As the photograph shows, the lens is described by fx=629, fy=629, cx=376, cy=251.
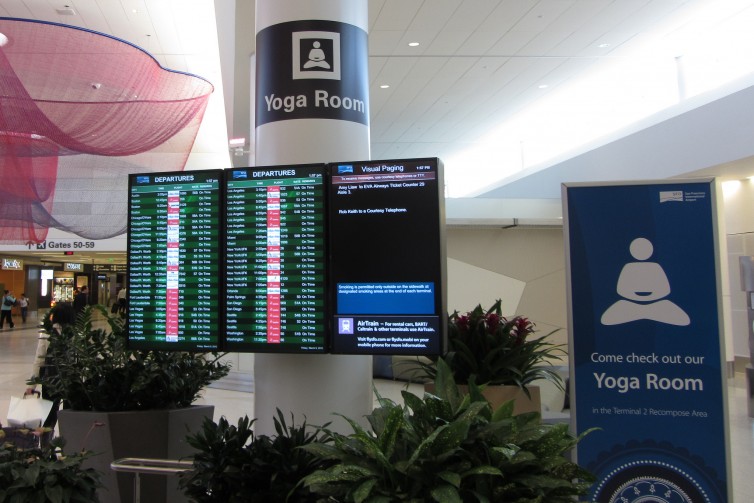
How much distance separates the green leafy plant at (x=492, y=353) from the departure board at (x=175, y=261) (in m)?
1.16

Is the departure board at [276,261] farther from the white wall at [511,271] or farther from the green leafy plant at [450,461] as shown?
the white wall at [511,271]

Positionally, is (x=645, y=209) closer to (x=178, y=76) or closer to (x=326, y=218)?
(x=326, y=218)

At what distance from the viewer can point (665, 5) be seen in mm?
10031

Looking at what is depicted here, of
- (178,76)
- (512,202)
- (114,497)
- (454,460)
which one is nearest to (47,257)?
Answer: (512,202)

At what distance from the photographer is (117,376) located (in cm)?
374

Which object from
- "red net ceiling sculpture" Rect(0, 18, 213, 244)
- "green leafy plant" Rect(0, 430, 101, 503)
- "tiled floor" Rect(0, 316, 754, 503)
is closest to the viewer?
"green leafy plant" Rect(0, 430, 101, 503)

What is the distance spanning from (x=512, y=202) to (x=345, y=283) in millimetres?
13823

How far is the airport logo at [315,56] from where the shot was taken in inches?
122

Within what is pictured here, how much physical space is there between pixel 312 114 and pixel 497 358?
156 cm

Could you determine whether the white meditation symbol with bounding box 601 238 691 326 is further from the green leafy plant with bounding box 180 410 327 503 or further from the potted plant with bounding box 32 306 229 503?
the potted plant with bounding box 32 306 229 503

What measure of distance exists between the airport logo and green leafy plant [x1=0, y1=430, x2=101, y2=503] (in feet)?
6.49

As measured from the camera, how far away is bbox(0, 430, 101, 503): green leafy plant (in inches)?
87.0

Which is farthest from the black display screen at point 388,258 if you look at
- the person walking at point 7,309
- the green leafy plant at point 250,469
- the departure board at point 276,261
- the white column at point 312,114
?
the person walking at point 7,309

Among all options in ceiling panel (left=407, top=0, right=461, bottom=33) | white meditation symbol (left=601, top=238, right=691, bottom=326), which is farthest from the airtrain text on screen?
ceiling panel (left=407, top=0, right=461, bottom=33)
